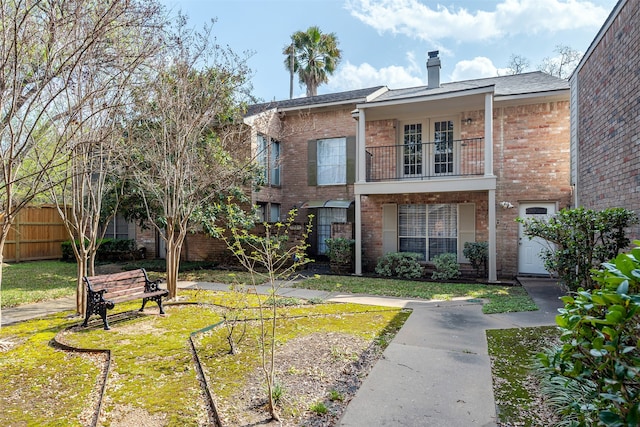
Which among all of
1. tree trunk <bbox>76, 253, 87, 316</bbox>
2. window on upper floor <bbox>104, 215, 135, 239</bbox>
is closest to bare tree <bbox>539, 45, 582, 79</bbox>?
window on upper floor <bbox>104, 215, 135, 239</bbox>

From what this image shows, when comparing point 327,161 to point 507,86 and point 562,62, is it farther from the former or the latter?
point 562,62

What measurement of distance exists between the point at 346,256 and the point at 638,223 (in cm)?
759

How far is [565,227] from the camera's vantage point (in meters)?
5.98

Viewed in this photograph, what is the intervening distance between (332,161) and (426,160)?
3.80 m

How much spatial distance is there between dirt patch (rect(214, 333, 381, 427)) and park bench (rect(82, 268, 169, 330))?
2.99 meters

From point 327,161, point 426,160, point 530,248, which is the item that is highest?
point 327,161

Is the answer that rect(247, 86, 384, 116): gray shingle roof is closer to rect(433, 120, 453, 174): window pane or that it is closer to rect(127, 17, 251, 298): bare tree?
rect(433, 120, 453, 174): window pane

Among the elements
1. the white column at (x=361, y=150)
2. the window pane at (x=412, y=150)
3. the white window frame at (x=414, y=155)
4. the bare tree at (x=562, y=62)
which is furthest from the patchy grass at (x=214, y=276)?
the bare tree at (x=562, y=62)

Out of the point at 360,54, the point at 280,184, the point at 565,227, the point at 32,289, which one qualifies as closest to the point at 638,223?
the point at 565,227

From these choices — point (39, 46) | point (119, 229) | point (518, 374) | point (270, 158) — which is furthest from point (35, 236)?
point (518, 374)

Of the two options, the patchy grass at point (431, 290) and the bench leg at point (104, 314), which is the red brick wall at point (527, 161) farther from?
the bench leg at point (104, 314)

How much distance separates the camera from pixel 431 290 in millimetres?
8922

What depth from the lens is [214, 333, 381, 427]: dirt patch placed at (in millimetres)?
3059

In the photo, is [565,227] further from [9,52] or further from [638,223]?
[9,52]
